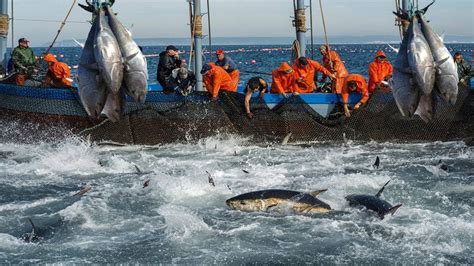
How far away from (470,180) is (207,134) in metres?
5.92

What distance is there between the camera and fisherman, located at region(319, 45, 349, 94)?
53.7 ft

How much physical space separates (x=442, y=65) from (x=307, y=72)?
6644mm

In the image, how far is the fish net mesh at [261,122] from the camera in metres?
15.7

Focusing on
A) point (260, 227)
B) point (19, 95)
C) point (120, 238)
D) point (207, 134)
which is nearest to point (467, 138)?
point (207, 134)

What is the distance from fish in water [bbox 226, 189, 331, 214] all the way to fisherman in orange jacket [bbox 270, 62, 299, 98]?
6191mm

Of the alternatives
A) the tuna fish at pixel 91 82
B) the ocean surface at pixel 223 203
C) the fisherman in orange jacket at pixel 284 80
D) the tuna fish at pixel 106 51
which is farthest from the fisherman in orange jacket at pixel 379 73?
the tuna fish at pixel 106 51

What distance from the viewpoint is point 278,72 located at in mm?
16234

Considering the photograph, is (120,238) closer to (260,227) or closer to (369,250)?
(260,227)

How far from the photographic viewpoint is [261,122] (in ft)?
52.6

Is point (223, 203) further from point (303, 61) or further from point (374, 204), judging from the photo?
point (303, 61)

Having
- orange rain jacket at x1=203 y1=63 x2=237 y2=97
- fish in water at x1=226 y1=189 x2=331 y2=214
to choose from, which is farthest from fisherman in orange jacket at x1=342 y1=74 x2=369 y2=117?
fish in water at x1=226 y1=189 x2=331 y2=214

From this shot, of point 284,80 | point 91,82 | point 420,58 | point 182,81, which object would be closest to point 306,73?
point 284,80

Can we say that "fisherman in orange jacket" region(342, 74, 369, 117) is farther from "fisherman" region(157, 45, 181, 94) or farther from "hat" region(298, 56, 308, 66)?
"fisherman" region(157, 45, 181, 94)

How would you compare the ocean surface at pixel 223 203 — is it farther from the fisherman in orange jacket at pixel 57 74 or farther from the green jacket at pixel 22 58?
the green jacket at pixel 22 58
